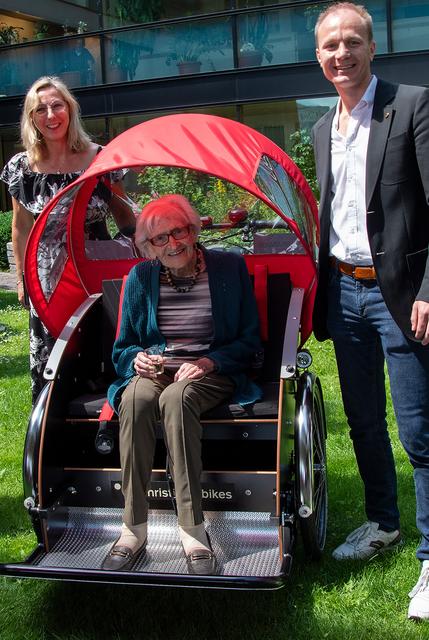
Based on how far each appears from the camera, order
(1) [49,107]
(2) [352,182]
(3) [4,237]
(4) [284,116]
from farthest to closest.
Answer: (3) [4,237]
(4) [284,116]
(1) [49,107]
(2) [352,182]

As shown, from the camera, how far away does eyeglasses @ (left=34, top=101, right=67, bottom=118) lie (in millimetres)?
4250

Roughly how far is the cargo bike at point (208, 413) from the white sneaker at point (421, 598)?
17.6 inches

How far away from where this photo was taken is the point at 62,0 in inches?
610

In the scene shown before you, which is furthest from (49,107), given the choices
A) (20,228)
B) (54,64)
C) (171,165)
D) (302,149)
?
(54,64)

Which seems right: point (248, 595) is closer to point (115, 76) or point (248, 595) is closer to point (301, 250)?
point (301, 250)

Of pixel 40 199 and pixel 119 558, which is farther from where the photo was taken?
pixel 40 199

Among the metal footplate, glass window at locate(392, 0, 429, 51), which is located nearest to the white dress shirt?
the metal footplate

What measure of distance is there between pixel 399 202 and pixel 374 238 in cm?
16

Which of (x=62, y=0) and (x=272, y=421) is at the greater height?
(x=62, y=0)

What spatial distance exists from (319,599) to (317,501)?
47cm

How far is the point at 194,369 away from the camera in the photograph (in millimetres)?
3578

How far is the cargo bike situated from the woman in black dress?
0.45ft

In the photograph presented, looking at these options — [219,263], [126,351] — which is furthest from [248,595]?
[219,263]

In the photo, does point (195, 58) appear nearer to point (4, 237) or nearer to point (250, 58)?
point (250, 58)
